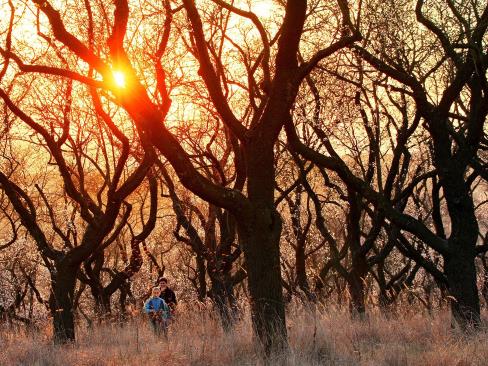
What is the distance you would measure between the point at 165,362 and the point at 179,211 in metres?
8.86

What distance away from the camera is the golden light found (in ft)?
29.4

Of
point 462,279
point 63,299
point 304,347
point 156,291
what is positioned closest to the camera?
point 304,347

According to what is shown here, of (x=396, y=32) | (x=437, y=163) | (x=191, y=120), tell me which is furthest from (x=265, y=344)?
(x=191, y=120)

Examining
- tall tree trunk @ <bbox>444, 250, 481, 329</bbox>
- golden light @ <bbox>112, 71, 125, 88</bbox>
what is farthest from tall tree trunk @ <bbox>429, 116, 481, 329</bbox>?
golden light @ <bbox>112, 71, 125, 88</bbox>

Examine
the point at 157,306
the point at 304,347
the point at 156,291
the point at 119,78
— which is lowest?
the point at 304,347

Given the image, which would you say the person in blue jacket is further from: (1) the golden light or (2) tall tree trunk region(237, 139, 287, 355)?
(1) the golden light

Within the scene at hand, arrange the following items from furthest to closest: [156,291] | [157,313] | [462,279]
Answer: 1. [156,291]
2. [462,279]
3. [157,313]

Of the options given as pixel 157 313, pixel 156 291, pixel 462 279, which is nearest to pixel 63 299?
pixel 156 291

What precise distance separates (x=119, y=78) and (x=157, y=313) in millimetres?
4549

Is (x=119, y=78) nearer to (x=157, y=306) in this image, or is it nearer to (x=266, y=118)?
(x=266, y=118)

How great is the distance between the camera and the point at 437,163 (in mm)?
12367

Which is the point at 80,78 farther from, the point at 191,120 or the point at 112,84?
the point at 191,120

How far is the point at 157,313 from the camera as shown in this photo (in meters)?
12.1

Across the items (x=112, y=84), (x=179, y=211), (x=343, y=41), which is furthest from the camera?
(x=179, y=211)
